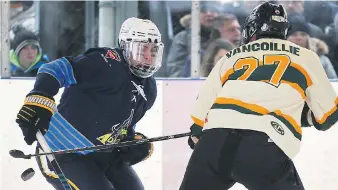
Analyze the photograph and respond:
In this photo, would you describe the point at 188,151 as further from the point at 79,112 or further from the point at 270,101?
the point at 270,101

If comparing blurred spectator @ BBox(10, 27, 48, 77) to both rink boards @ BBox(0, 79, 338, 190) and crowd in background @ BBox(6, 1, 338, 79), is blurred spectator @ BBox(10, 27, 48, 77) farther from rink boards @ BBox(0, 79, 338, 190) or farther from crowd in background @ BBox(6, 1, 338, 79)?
rink boards @ BBox(0, 79, 338, 190)

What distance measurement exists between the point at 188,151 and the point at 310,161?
1.98 ft

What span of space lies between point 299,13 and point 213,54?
566 millimetres

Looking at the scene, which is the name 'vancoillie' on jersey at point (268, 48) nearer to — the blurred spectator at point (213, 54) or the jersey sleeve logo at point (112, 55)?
the jersey sleeve logo at point (112, 55)

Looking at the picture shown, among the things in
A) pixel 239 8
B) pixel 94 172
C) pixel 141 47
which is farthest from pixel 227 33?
pixel 94 172

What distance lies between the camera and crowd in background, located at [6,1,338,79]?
346 centimetres

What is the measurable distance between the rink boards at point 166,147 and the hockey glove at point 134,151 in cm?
63

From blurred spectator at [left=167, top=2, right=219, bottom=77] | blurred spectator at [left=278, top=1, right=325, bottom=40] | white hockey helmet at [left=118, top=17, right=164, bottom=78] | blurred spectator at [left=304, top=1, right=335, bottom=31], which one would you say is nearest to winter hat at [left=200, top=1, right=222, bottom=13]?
blurred spectator at [left=167, top=2, right=219, bottom=77]

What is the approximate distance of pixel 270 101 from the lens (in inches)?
71.6

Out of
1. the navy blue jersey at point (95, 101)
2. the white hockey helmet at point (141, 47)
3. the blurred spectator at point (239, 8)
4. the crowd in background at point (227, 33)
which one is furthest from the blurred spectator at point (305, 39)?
the navy blue jersey at point (95, 101)

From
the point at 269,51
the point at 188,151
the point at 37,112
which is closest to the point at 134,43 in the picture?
the point at 37,112

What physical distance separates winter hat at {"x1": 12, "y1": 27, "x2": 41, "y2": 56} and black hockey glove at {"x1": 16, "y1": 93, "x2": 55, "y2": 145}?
1.54 meters

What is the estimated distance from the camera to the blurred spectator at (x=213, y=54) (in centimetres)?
330

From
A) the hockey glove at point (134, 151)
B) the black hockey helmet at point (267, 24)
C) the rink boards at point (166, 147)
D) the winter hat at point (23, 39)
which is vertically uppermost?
the black hockey helmet at point (267, 24)
